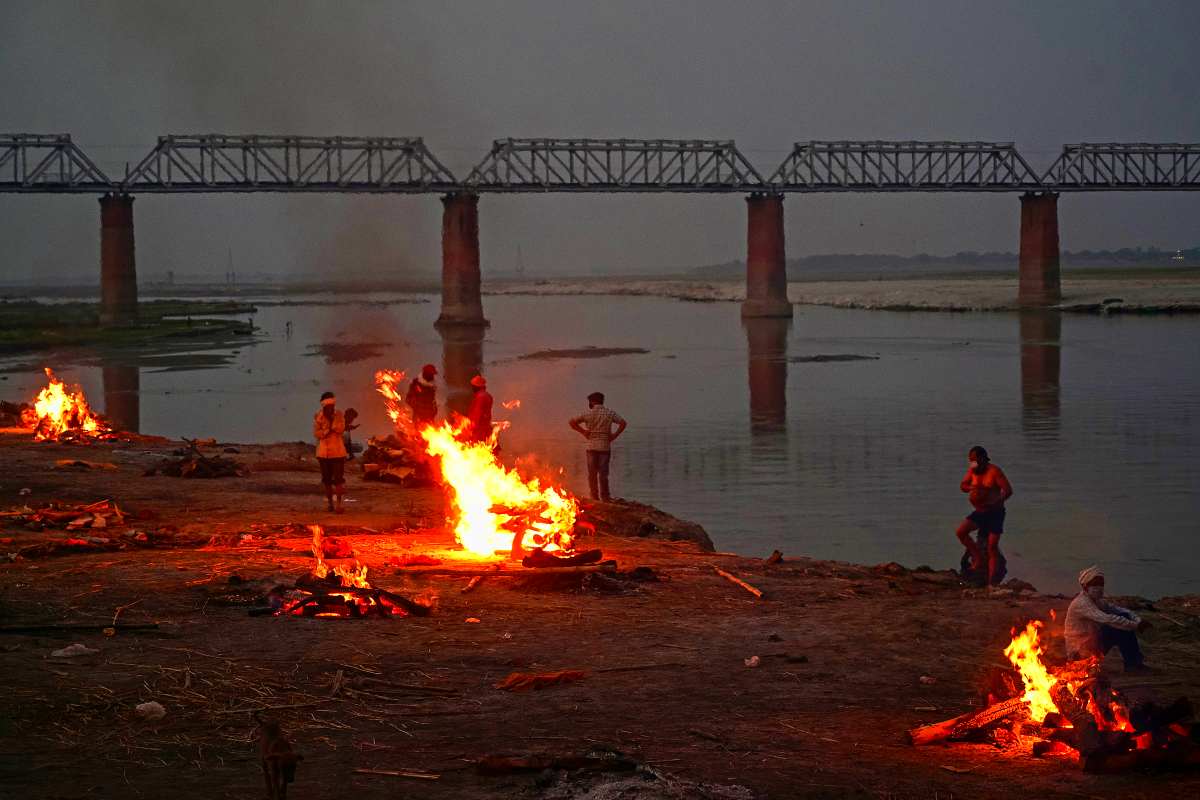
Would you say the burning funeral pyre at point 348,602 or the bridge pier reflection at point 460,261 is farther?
the bridge pier reflection at point 460,261

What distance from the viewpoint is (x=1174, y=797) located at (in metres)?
8.84

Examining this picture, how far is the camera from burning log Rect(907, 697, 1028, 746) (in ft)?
32.6

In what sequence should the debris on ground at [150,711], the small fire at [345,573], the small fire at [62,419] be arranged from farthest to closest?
1. the small fire at [62,419]
2. the small fire at [345,573]
3. the debris on ground at [150,711]

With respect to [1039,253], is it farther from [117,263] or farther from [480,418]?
[480,418]

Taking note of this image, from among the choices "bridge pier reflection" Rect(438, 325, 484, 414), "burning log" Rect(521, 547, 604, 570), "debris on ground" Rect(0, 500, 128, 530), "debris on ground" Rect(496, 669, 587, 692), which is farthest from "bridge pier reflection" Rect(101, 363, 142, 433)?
"debris on ground" Rect(496, 669, 587, 692)

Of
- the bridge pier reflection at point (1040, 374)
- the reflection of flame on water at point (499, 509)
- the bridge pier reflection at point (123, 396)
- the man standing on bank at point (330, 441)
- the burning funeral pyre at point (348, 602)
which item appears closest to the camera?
the burning funeral pyre at point (348, 602)

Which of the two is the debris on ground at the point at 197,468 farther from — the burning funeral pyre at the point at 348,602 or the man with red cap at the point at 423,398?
the burning funeral pyre at the point at 348,602

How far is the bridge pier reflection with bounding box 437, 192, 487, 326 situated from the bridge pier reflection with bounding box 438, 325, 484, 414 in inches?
44.7

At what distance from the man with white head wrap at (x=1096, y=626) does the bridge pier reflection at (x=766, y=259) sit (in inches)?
3670

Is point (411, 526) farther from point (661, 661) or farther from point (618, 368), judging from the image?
point (618, 368)

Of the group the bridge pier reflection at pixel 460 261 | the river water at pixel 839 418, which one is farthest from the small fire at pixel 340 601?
the bridge pier reflection at pixel 460 261

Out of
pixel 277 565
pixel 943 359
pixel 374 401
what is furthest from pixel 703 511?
pixel 943 359

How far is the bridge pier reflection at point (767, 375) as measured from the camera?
40.8 m

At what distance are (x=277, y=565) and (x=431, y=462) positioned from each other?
26.8 ft
